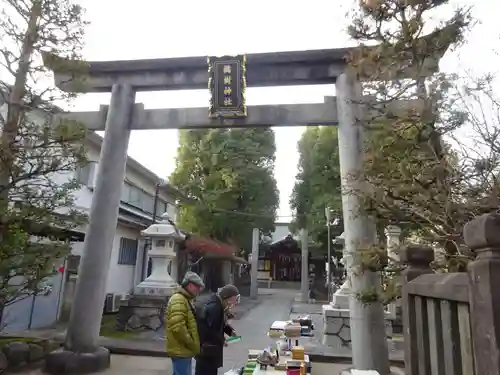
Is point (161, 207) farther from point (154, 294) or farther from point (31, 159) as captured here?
point (31, 159)

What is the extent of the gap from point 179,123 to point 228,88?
48.9 inches

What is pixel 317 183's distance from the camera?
21.4m

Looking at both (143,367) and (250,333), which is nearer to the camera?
(143,367)

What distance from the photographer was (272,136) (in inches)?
972

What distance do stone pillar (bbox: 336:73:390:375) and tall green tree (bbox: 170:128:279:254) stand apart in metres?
14.3

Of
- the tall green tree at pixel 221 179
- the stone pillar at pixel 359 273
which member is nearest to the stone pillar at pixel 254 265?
the tall green tree at pixel 221 179

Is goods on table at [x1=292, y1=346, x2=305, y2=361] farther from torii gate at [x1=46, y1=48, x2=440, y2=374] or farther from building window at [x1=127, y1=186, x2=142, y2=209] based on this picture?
building window at [x1=127, y1=186, x2=142, y2=209]

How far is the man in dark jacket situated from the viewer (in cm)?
451

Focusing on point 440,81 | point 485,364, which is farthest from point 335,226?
point 485,364

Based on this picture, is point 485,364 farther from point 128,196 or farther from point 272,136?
point 272,136

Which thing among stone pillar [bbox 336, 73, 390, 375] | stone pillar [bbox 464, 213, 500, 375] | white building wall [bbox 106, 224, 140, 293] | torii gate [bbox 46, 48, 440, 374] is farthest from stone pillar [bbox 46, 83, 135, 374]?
white building wall [bbox 106, 224, 140, 293]

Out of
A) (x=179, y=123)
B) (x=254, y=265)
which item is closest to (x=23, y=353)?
(x=179, y=123)

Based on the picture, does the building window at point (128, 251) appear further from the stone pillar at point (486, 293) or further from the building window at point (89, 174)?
the stone pillar at point (486, 293)

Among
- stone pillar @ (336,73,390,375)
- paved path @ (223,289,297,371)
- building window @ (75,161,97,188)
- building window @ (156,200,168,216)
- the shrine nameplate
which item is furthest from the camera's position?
building window @ (156,200,168,216)
